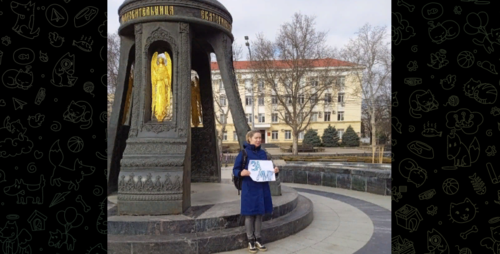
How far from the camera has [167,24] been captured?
6.08 meters

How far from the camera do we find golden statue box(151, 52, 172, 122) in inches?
249

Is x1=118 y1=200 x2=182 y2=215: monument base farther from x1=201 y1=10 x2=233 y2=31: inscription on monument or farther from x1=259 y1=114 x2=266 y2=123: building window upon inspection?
x1=259 y1=114 x2=266 y2=123: building window

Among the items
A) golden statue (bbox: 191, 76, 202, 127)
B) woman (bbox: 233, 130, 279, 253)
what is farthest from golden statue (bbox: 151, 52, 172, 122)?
woman (bbox: 233, 130, 279, 253)

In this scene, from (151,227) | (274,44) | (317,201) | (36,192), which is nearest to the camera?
(36,192)

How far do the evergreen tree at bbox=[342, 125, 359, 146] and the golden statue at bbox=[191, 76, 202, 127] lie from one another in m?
41.2

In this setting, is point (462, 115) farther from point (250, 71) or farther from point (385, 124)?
point (385, 124)

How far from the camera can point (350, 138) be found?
46.8m

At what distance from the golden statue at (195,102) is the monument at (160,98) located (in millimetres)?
1173

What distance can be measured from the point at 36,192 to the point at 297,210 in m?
5.02

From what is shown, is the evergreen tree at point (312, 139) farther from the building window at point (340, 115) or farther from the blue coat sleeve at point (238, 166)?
the blue coat sleeve at point (238, 166)

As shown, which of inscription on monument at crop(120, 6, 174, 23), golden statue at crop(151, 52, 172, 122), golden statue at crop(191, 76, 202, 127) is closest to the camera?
inscription on monument at crop(120, 6, 174, 23)

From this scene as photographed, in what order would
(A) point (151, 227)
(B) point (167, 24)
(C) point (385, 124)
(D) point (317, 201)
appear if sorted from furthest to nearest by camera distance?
(C) point (385, 124)
(D) point (317, 201)
(B) point (167, 24)
(A) point (151, 227)

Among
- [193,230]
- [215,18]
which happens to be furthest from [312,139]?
[193,230]

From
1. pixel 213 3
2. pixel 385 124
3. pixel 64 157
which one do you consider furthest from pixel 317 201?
pixel 385 124
